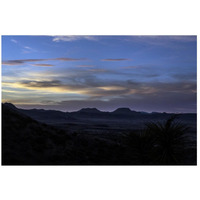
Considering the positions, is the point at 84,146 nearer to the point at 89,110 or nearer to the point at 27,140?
the point at 89,110

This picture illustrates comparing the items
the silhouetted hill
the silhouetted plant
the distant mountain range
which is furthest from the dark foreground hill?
the silhouetted hill

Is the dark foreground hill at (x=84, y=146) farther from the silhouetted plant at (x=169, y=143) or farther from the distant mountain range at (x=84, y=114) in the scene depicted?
the distant mountain range at (x=84, y=114)

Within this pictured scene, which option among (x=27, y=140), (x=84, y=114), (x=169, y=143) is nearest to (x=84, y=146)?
(x=84, y=114)

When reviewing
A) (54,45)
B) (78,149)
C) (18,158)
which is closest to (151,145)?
(78,149)

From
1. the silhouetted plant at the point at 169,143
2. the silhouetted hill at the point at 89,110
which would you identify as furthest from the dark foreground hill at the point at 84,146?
the silhouetted hill at the point at 89,110

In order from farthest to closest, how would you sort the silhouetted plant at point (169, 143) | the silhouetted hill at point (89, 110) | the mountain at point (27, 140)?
the silhouetted hill at point (89, 110) < the mountain at point (27, 140) < the silhouetted plant at point (169, 143)

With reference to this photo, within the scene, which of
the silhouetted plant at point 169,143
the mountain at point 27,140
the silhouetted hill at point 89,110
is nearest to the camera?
the silhouetted plant at point 169,143
